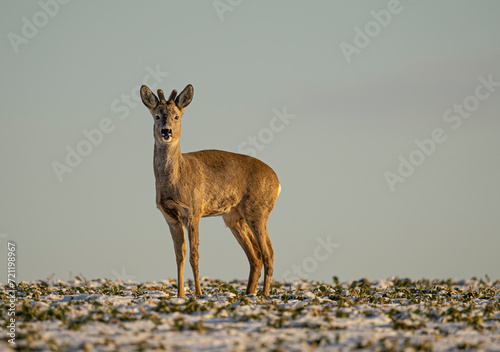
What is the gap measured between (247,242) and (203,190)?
190cm

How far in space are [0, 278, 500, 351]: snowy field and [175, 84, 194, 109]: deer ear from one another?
366 cm

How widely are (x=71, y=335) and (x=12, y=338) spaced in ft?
2.37

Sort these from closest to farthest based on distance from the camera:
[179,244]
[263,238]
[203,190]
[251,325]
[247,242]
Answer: [251,325]
[179,244]
[203,190]
[263,238]
[247,242]

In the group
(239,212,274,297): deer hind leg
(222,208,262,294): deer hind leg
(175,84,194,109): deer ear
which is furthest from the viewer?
(222,208,262,294): deer hind leg

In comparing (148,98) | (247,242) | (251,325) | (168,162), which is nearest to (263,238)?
(247,242)

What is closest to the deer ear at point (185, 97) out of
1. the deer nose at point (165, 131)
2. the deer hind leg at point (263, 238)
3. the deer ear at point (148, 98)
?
the deer ear at point (148, 98)

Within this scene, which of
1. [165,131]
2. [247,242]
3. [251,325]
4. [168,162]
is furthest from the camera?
[247,242]

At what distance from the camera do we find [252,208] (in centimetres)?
1407

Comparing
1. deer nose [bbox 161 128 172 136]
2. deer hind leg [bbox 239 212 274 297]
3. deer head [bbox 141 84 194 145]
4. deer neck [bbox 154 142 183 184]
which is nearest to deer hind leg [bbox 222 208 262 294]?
deer hind leg [bbox 239 212 274 297]

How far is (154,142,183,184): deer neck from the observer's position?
12883mm

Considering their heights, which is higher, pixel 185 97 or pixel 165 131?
pixel 185 97

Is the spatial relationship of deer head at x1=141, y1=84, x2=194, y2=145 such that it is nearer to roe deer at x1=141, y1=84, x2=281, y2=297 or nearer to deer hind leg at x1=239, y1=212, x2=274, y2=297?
roe deer at x1=141, y1=84, x2=281, y2=297

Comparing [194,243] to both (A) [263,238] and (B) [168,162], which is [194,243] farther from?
(A) [263,238]

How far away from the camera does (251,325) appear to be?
31.3ft
